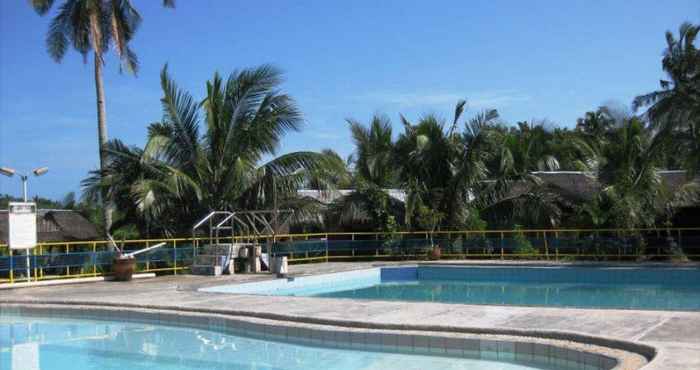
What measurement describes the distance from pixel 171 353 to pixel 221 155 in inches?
510

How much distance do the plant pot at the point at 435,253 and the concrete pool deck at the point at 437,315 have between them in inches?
384

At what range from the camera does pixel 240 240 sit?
22047 mm

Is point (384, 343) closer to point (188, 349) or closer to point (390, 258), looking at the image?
point (188, 349)

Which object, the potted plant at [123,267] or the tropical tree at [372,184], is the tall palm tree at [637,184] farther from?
the potted plant at [123,267]

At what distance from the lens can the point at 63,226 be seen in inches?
1220

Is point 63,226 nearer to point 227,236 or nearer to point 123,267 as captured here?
point 227,236

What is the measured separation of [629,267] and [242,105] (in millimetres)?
12239

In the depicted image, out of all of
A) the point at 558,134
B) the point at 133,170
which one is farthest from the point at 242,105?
the point at 558,134

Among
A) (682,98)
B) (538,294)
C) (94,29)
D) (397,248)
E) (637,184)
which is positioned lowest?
(538,294)

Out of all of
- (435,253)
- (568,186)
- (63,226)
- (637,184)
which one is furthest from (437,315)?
(63,226)

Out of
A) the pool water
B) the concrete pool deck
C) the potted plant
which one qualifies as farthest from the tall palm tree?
the potted plant

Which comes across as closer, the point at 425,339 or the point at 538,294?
the point at 425,339

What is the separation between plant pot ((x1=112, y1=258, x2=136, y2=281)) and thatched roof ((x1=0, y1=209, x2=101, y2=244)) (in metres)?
10.7

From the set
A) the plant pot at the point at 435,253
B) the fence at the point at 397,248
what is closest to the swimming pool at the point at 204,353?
the fence at the point at 397,248
